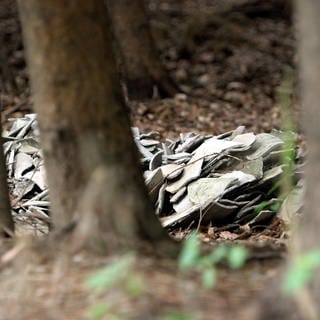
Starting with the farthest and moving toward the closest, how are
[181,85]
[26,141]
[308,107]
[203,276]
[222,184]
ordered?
[181,85]
[26,141]
[222,184]
[203,276]
[308,107]

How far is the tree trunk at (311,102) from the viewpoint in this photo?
328cm

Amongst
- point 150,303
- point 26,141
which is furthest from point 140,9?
point 150,303

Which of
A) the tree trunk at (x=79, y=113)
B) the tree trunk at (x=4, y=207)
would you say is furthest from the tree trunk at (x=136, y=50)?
the tree trunk at (x=79, y=113)

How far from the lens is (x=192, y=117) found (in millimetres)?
11852

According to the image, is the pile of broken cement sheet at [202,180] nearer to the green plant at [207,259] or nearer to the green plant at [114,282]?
the green plant at [207,259]

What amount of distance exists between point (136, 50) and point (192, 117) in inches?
45.1

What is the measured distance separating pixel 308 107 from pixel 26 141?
5.30 metres

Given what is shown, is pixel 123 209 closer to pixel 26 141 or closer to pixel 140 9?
pixel 26 141

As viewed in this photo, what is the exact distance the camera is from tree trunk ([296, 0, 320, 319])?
3.28 m

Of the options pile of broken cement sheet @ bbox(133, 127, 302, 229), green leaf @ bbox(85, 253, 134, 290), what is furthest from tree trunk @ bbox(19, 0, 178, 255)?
pile of broken cement sheet @ bbox(133, 127, 302, 229)

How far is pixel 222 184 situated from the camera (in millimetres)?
7262

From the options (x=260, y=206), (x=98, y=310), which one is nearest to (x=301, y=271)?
(x=98, y=310)

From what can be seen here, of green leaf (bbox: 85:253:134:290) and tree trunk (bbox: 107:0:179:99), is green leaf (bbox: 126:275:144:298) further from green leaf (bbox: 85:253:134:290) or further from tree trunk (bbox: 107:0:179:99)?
tree trunk (bbox: 107:0:179:99)

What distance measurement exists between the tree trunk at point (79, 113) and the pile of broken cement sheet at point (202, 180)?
2.73 m
